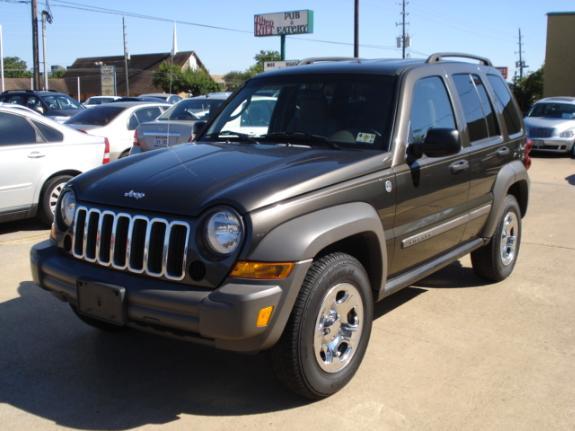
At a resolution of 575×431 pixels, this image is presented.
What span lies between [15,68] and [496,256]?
341 ft

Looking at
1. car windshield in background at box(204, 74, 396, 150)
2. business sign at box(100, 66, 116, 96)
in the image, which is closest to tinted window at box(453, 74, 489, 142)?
car windshield in background at box(204, 74, 396, 150)

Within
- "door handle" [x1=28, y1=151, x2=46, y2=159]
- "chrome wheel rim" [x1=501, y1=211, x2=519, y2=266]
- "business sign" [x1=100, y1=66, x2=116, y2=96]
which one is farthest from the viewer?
"business sign" [x1=100, y1=66, x2=116, y2=96]

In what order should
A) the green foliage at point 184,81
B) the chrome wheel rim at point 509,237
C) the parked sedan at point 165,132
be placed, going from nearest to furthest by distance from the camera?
1. the chrome wheel rim at point 509,237
2. the parked sedan at point 165,132
3. the green foliage at point 184,81

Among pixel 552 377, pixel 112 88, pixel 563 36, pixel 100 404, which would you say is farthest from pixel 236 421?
pixel 112 88

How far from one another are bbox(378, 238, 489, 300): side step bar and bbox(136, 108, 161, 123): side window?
8573 mm

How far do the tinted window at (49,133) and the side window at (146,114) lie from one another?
14.4 feet

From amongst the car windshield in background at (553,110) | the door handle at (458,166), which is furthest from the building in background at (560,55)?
the door handle at (458,166)

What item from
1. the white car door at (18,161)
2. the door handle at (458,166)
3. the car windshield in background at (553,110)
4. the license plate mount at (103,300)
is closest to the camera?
the license plate mount at (103,300)

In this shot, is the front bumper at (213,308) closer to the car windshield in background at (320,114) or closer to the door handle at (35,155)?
the car windshield in background at (320,114)

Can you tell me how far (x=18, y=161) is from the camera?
24.8 ft

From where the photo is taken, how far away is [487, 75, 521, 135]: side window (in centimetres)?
580

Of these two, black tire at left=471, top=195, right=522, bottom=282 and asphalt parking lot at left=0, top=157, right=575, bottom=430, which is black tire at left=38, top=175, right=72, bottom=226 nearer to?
asphalt parking lot at left=0, top=157, right=575, bottom=430

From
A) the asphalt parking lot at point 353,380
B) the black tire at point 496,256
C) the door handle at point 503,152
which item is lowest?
the asphalt parking lot at point 353,380

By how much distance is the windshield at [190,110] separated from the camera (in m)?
10.8
